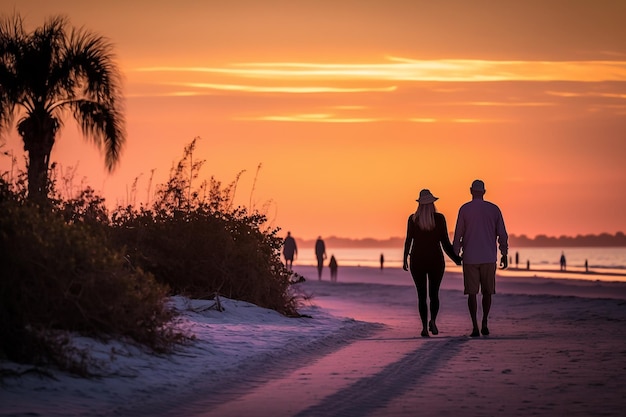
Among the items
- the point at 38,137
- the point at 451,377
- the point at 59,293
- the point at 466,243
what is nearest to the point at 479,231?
the point at 466,243

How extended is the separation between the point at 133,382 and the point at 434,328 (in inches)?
302

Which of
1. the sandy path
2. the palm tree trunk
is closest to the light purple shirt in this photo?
the sandy path

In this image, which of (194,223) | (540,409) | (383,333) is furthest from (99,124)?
(540,409)

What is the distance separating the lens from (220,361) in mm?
13516

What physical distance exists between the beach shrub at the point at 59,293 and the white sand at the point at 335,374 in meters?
0.31

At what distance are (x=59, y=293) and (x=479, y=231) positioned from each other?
7382mm

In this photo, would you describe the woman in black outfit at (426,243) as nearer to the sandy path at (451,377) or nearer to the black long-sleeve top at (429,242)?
the black long-sleeve top at (429,242)

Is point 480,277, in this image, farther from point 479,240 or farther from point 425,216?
point 425,216

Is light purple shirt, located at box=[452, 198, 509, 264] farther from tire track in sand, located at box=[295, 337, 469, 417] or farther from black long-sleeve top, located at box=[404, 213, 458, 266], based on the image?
tire track in sand, located at box=[295, 337, 469, 417]

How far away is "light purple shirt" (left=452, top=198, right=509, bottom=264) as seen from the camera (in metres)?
17.3

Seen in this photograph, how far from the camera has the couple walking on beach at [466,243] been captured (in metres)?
17.4

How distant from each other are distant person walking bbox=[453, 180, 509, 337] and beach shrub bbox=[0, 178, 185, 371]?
18.7 ft

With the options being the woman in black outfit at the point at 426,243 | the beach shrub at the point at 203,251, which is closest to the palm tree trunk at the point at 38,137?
the beach shrub at the point at 203,251

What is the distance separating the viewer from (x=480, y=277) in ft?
57.4
